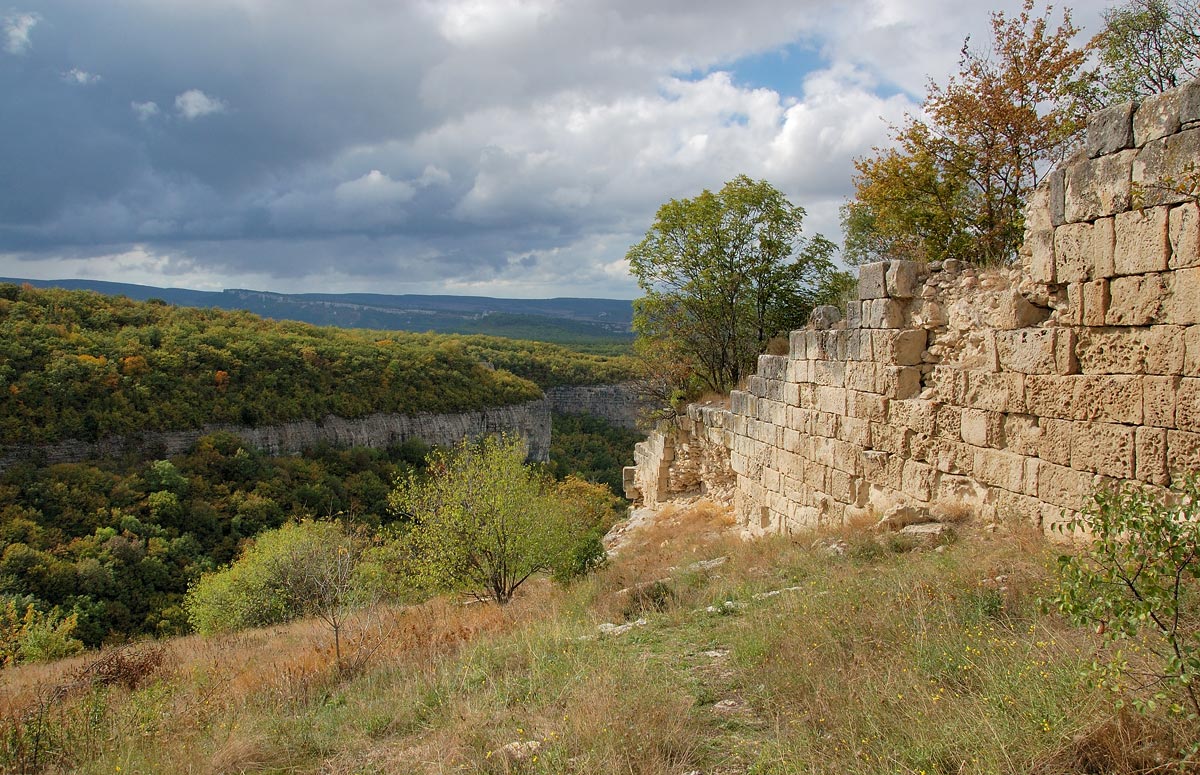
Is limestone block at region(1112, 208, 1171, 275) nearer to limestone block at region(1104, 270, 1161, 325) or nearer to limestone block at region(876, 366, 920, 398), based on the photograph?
limestone block at region(1104, 270, 1161, 325)

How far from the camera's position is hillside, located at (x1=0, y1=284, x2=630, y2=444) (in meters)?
31.9

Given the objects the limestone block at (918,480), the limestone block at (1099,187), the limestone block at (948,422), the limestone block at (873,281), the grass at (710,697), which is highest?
the limestone block at (1099,187)

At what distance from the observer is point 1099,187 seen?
17.7 ft

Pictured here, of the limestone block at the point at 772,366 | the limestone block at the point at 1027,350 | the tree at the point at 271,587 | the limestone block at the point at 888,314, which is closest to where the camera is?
the limestone block at the point at 1027,350

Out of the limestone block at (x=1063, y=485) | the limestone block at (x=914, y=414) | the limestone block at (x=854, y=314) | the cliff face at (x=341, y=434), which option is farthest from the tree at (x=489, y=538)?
the cliff face at (x=341, y=434)

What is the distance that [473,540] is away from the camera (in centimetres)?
1110

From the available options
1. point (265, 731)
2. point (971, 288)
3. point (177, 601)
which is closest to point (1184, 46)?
point (971, 288)

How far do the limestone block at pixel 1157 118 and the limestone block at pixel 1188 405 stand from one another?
1718 mm

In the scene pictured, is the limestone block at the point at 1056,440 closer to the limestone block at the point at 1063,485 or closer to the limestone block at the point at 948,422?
the limestone block at the point at 1063,485

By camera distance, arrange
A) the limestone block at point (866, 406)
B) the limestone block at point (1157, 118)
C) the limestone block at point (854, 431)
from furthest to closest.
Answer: the limestone block at point (854, 431), the limestone block at point (866, 406), the limestone block at point (1157, 118)

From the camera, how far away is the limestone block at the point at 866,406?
26.5 ft

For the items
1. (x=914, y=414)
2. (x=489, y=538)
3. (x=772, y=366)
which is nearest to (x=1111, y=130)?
(x=914, y=414)

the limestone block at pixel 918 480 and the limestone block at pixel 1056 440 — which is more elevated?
the limestone block at pixel 1056 440

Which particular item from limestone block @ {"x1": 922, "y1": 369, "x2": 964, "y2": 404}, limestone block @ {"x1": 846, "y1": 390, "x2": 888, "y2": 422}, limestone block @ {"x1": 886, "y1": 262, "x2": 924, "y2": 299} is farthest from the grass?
limestone block @ {"x1": 886, "y1": 262, "x2": 924, "y2": 299}
